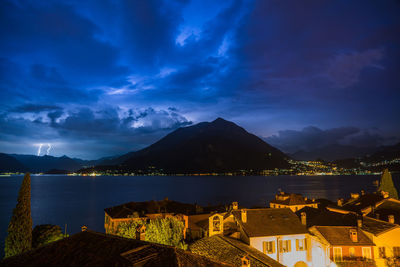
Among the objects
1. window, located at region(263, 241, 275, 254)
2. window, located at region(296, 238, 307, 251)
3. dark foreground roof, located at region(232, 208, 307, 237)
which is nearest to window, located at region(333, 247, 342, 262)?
window, located at region(296, 238, 307, 251)

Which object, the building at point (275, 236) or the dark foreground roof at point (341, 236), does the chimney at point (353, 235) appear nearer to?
the dark foreground roof at point (341, 236)

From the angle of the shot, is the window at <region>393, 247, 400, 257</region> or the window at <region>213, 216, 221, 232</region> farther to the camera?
the window at <region>393, 247, 400, 257</region>

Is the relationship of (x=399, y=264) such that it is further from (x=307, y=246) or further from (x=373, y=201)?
(x=373, y=201)

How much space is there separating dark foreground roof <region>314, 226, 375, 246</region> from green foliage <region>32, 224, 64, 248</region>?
30296 mm

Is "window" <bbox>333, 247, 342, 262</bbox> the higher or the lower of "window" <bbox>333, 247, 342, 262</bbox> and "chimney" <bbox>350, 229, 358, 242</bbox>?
the lower

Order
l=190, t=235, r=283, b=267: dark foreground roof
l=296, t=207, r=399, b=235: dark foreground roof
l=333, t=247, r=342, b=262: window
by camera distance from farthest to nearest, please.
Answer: l=296, t=207, r=399, b=235: dark foreground roof, l=333, t=247, r=342, b=262: window, l=190, t=235, r=283, b=267: dark foreground roof

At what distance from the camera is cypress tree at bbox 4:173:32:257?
27797 mm

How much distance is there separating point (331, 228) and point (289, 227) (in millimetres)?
4930

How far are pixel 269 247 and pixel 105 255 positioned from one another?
21.7 meters

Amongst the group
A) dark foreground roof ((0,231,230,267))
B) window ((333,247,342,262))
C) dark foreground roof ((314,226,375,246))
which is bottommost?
window ((333,247,342,262))

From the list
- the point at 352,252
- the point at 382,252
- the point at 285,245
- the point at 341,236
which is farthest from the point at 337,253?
the point at 285,245

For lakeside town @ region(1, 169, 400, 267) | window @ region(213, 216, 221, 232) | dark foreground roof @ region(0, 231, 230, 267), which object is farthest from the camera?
window @ region(213, 216, 221, 232)

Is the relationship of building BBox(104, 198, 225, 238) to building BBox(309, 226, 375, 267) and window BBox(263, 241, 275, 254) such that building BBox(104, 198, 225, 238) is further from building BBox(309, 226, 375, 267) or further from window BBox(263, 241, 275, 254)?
building BBox(309, 226, 375, 267)

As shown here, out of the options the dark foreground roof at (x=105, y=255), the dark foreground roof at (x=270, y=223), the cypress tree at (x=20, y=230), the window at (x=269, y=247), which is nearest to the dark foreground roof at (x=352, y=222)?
the dark foreground roof at (x=270, y=223)
